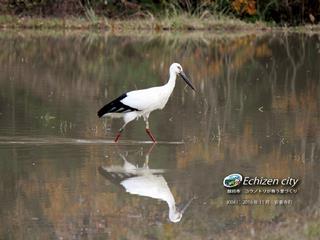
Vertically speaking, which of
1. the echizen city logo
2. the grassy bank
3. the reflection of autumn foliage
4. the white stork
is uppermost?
the reflection of autumn foliage

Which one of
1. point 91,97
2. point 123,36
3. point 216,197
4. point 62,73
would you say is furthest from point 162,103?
point 123,36

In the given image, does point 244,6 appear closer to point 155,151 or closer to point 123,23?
point 123,23

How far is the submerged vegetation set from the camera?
35875 mm

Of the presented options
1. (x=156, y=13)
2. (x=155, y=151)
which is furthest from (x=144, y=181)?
(x=156, y=13)

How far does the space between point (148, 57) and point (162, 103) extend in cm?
1229

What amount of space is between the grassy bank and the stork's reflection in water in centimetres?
2507

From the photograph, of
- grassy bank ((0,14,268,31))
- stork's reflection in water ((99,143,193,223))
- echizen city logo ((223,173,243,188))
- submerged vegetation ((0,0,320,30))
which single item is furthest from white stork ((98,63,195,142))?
submerged vegetation ((0,0,320,30))

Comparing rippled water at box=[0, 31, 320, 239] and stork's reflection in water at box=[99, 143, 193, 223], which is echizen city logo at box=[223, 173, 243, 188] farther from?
stork's reflection in water at box=[99, 143, 193, 223]

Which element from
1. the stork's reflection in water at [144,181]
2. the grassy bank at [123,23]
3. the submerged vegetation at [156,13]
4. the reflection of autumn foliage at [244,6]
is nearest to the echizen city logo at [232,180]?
the stork's reflection in water at [144,181]

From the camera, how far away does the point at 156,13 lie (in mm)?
38031

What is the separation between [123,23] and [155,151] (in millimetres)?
25067

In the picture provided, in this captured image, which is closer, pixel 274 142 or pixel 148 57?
pixel 274 142

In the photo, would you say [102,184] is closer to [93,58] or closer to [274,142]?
[274,142]

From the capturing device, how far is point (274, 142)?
11.9 meters
